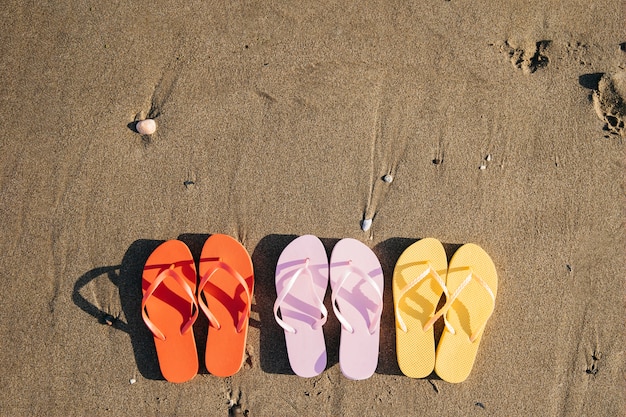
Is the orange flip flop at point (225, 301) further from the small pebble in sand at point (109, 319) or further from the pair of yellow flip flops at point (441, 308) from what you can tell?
the pair of yellow flip flops at point (441, 308)

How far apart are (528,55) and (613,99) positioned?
21.3 inches

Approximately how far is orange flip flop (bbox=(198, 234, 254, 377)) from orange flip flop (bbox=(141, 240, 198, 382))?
0.29 ft

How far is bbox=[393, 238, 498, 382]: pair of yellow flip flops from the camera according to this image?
2342mm

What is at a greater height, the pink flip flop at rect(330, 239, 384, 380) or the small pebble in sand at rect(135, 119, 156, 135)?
the small pebble in sand at rect(135, 119, 156, 135)

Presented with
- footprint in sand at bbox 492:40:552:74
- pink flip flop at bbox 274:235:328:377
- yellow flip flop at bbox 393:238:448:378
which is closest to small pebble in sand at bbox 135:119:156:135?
pink flip flop at bbox 274:235:328:377

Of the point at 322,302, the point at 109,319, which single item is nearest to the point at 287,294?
the point at 322,302

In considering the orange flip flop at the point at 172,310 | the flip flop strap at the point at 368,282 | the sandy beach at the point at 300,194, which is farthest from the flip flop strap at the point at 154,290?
the flip flop strap at the point at 368,282

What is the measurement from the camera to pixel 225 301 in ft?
7.81

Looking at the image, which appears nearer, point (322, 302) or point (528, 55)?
point (322, 302)

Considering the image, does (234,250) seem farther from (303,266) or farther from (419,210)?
(419,210)

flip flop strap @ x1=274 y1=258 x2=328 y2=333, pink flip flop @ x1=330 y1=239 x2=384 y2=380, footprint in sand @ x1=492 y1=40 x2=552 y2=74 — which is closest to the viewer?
flip flop strap @ x1=274 y1=258 x2=328 y2=333

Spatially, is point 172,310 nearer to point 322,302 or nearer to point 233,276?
point 233,276

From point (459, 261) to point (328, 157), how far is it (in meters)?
0.94

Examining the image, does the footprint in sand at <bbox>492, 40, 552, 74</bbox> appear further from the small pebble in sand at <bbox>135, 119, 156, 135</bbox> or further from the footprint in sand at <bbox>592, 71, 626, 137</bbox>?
the small pebble in sand at <bbox>135, 119, 156, 135</bbox>
